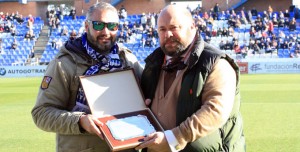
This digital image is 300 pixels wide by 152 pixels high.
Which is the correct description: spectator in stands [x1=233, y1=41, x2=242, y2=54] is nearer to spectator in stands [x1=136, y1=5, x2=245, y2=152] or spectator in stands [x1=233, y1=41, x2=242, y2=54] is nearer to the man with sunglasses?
the man with sunglasses

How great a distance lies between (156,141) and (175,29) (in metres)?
0.80

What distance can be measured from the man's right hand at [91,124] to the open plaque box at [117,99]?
0.13ft

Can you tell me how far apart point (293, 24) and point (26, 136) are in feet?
95.6

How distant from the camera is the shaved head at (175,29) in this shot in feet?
11.4

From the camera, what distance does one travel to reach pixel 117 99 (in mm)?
3773

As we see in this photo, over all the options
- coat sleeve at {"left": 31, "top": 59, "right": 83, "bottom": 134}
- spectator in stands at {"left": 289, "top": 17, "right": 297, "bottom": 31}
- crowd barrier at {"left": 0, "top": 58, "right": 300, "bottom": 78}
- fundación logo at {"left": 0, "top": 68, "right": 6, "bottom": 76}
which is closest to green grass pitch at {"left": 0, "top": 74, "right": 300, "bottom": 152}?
coat sleeve at {"left": 31, "top": 59, "right": 83, "bottom": 134}

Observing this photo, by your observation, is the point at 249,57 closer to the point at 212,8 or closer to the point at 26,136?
the point at 212,8

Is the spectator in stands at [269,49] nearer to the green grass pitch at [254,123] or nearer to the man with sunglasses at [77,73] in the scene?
the green grass pitch at [254,123]

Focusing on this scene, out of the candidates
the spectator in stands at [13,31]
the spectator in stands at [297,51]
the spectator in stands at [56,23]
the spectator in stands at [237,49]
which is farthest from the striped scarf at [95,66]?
the spectator in stands at [56,23]

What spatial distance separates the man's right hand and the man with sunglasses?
0.19m

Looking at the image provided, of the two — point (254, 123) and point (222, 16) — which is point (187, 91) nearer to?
point (254, 123)

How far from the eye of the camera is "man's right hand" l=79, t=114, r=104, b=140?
3486 millimetres

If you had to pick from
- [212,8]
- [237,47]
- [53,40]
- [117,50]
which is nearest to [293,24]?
[237,47]

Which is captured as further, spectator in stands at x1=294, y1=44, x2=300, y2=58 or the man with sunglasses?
spectator in stands at x1=294, y1=44, x2=300, y2=58
